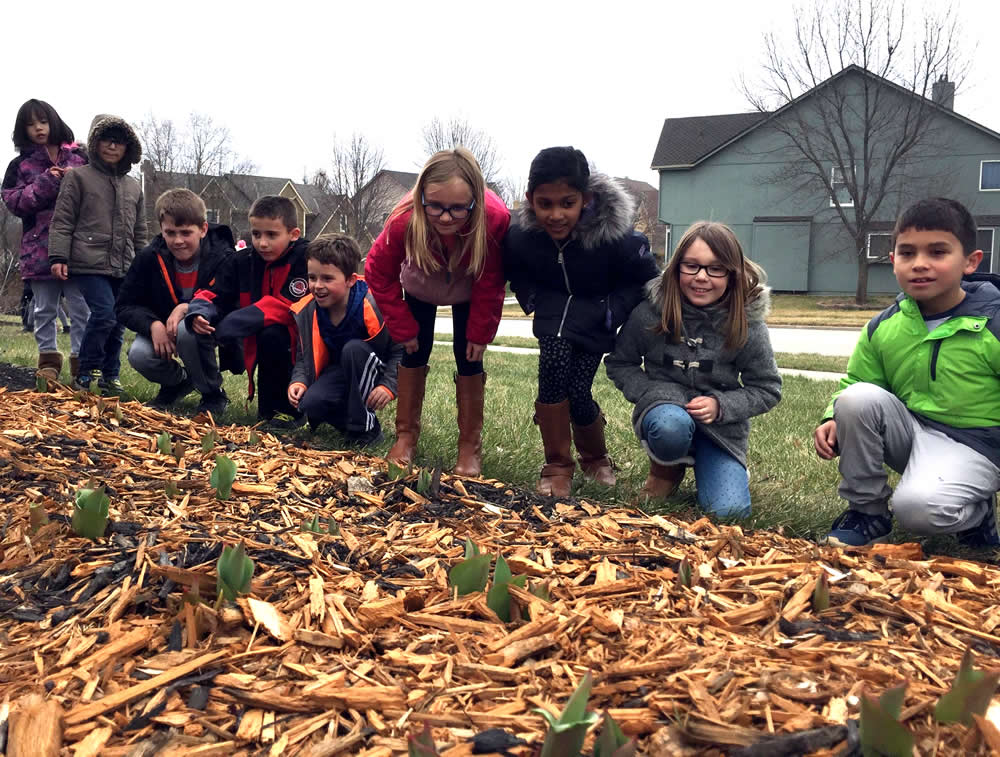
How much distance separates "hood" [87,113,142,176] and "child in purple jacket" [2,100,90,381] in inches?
9.3

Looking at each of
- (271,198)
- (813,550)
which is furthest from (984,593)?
(271,198)

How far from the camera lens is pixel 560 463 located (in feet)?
12.1

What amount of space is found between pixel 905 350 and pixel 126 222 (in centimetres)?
501

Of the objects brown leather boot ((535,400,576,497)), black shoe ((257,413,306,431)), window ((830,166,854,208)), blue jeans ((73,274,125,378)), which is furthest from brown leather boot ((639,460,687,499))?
window ((830,166,854,208))

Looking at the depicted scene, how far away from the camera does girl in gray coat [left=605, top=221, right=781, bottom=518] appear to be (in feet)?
11.5

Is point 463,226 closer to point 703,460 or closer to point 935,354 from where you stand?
point 703,460

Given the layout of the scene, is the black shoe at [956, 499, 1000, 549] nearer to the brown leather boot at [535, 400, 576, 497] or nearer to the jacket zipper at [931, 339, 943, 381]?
the jacket zipper at [931, 339, 943, 381]

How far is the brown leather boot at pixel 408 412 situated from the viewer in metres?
4.03

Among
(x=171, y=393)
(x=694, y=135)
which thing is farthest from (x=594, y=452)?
(x=694, y=135)

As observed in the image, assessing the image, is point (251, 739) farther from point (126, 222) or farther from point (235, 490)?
point (126, 222)

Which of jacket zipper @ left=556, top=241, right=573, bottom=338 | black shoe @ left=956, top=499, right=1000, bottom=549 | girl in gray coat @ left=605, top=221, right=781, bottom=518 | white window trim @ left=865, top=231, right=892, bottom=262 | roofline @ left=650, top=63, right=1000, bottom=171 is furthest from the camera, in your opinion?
white window trim @ left=865, top=231, right=892, bottom=262

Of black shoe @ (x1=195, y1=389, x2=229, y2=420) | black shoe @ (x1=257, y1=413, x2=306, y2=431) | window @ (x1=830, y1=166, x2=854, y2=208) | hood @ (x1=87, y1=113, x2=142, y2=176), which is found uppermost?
window @ (x1=830, y1=166, x2=854, y2=208)

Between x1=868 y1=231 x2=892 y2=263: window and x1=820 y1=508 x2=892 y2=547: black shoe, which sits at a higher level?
x1=868 y1=231 x2=892 y2=263: window

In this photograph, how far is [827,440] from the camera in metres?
3.24
